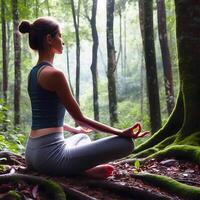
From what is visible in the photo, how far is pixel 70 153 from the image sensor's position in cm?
438

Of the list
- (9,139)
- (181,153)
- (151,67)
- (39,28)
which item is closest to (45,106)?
(39,28)

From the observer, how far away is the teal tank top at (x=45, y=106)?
14.3ft

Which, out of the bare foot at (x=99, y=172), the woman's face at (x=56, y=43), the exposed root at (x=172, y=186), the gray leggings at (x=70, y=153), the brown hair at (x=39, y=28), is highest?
the brown hair at (x=39, y=28)

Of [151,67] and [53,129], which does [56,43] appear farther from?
[151,67]

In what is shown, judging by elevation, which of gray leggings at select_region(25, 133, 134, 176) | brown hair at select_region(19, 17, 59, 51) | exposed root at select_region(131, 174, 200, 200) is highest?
brown hair at select_region(19, 17, 59, 51)

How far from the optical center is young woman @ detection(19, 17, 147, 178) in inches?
169

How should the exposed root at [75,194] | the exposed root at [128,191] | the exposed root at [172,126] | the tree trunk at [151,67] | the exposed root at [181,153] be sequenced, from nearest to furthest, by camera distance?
the exposed root at [75,194]
the exposed root at [128,191]
the exposed root at [181,153]
the exposed root at [172,126]
the tree trunk at [151,67]

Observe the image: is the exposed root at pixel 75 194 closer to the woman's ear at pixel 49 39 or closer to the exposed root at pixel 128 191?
the exposed root at pixel 128 191

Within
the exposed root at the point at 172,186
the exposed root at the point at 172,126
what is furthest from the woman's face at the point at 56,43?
the exposed root at the point at 172,126

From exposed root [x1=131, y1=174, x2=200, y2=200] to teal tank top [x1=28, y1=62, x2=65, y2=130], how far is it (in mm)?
1247

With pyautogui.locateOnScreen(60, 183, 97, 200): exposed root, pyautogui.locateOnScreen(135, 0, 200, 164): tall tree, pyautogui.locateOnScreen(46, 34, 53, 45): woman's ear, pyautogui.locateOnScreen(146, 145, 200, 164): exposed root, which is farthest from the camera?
pyautogui.locateOnScreen(135, 0, 200, 164): tall tree

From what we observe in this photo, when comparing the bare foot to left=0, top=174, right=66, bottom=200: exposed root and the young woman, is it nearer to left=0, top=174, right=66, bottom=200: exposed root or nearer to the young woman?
the young woman

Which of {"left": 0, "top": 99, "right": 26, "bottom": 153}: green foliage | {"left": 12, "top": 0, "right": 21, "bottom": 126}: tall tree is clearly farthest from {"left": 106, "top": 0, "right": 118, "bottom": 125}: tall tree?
{"left": 0, "top": 99, "right": 26, "bottom": 153}: green foliage

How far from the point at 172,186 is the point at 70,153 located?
122 centimetres
